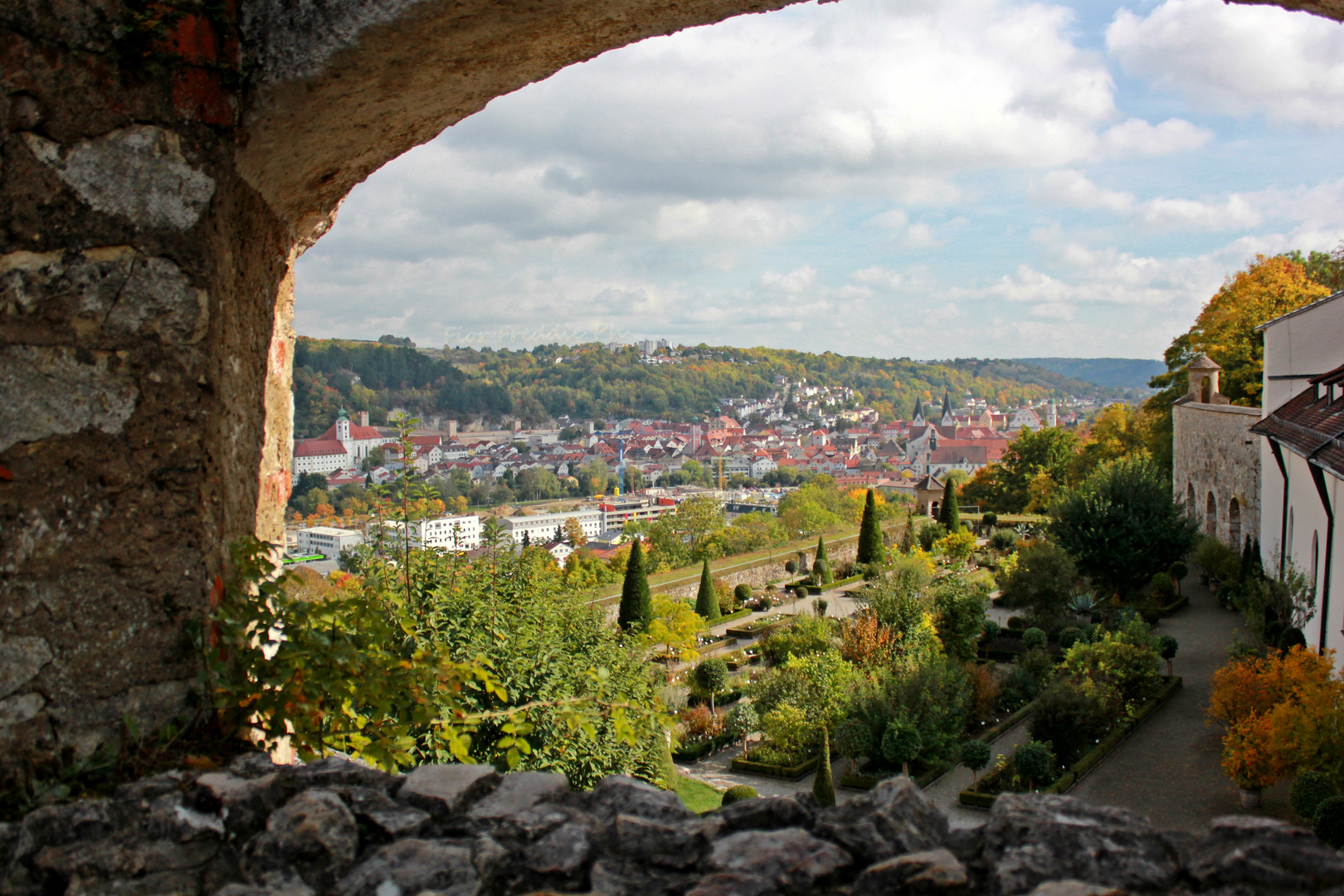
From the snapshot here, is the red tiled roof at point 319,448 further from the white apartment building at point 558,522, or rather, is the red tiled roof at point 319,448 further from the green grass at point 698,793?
the green grass at point 698,793

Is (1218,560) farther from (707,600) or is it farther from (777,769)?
(777,769)

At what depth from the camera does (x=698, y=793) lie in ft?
35.0

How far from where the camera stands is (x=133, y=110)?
1.95 metres

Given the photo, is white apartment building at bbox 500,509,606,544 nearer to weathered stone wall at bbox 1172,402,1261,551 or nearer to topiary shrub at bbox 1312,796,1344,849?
weathered stone wall at bbox 1172,402,1261,551

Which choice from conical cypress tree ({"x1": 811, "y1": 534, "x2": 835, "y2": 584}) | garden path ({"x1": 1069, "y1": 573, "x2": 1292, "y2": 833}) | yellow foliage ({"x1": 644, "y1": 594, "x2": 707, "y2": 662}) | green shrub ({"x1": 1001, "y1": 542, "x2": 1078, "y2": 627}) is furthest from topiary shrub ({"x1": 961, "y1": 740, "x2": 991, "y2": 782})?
conical cypress tree ({"x1": 811, "y1": 534, "x2": 835, "y2": 584})

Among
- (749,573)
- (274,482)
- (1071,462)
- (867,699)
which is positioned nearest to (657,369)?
(1071,462)

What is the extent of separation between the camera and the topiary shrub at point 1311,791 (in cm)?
761

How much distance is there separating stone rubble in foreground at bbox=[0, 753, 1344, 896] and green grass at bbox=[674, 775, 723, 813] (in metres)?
8.74

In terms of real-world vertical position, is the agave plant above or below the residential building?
below

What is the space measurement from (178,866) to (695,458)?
104 metres

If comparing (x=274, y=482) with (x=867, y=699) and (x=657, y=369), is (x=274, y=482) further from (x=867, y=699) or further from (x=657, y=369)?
(x=657, y=369)

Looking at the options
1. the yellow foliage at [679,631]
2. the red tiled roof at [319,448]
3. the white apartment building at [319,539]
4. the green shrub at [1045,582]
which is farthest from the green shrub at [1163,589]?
the red tiled roof at [319,448]

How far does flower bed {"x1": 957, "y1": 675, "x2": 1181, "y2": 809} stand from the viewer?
9.88 metres

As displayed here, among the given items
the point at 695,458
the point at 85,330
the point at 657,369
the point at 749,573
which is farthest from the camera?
the point at 657,369
